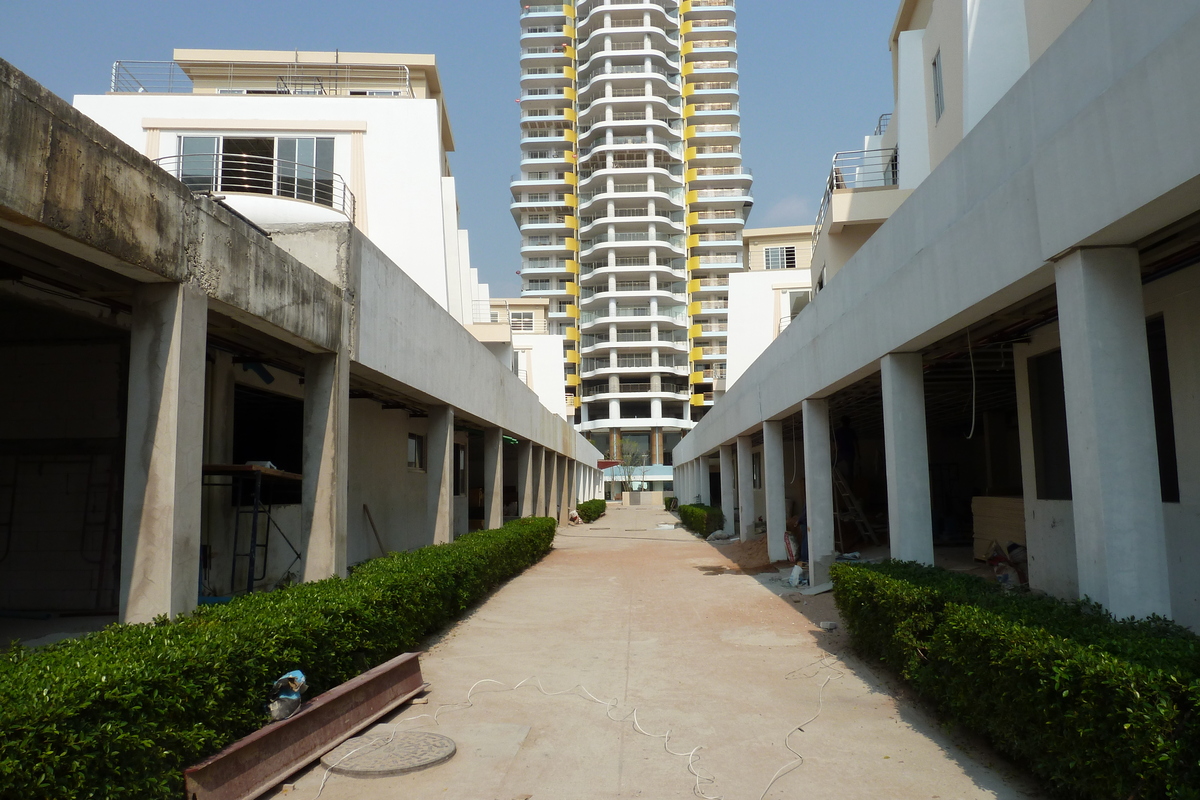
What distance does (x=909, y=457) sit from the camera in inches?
355

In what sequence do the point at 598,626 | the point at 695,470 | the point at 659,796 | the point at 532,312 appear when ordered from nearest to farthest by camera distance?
the point at 659,796, the point at 598,626, the point at 695,470, the point at 532,312

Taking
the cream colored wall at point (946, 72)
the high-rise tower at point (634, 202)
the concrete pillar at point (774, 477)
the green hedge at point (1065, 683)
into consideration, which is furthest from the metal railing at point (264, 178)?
the high-rise tower at point (634, 202)

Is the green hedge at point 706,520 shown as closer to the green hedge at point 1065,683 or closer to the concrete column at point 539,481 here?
the concrete column at point 539,481

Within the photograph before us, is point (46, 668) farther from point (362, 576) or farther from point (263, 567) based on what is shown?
point (263, 567)

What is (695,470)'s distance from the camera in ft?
127

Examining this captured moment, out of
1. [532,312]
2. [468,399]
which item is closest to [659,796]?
[468,399]

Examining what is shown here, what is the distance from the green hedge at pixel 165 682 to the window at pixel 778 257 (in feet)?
174

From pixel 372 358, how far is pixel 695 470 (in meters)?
29.6

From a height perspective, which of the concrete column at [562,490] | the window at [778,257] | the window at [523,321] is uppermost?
the window at [778,257]

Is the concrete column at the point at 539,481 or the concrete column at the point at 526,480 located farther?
the concrete column at the point at 539,481

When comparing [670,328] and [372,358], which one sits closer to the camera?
[372,358]

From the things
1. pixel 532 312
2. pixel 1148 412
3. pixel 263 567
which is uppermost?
pixel 532 312

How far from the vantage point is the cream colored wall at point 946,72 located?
560 inches

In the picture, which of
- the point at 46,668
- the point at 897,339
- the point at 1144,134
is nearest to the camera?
the point at 46,668
